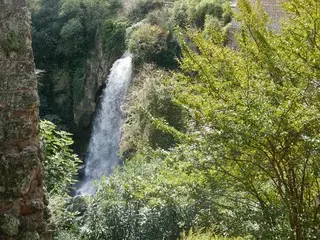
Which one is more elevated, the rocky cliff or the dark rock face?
the dark rock face

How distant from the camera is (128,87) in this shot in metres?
16.7

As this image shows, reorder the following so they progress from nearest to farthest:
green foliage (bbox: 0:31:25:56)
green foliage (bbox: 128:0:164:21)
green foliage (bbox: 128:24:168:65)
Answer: green foliage (bbox: 0:31:25:56) → green foliage (bbox: 128:24:168:65) → green foliage (bbox: 128:0:164:21)

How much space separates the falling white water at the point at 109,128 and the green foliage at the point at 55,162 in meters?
9.62

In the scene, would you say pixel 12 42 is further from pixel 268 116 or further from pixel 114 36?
pixel 114 36

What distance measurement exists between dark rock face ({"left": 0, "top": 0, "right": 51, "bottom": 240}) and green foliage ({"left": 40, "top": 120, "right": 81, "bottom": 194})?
282 centimetres

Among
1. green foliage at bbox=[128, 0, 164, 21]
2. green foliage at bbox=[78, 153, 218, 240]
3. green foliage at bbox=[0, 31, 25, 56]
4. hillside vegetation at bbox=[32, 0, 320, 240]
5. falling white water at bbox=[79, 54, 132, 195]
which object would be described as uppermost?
green foliage at bbox=[0, 31, 25, 56]

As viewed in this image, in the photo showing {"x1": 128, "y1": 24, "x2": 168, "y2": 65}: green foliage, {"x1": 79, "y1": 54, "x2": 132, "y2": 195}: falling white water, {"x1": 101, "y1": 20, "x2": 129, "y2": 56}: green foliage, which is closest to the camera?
{"x1": 128, "y1": 24, "x2": 168, "y2": 65}: green foliage

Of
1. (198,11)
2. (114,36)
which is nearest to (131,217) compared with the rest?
(198,11)

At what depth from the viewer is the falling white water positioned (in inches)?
684

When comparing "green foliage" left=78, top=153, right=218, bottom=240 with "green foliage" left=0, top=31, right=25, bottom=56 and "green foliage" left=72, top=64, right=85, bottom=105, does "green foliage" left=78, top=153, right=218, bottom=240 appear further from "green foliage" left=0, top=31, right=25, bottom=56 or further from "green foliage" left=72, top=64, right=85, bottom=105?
"green foliage" left=72, top=64, right=85, bottom=105

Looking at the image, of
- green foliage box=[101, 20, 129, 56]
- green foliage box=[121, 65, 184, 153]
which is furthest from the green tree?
green foliage box=[101, 20, 129, 56]

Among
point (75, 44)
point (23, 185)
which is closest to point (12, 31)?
point (23, 185)

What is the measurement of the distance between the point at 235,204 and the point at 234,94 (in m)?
1.45

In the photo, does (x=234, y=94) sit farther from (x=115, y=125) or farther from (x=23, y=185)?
(x=115, y=125)
